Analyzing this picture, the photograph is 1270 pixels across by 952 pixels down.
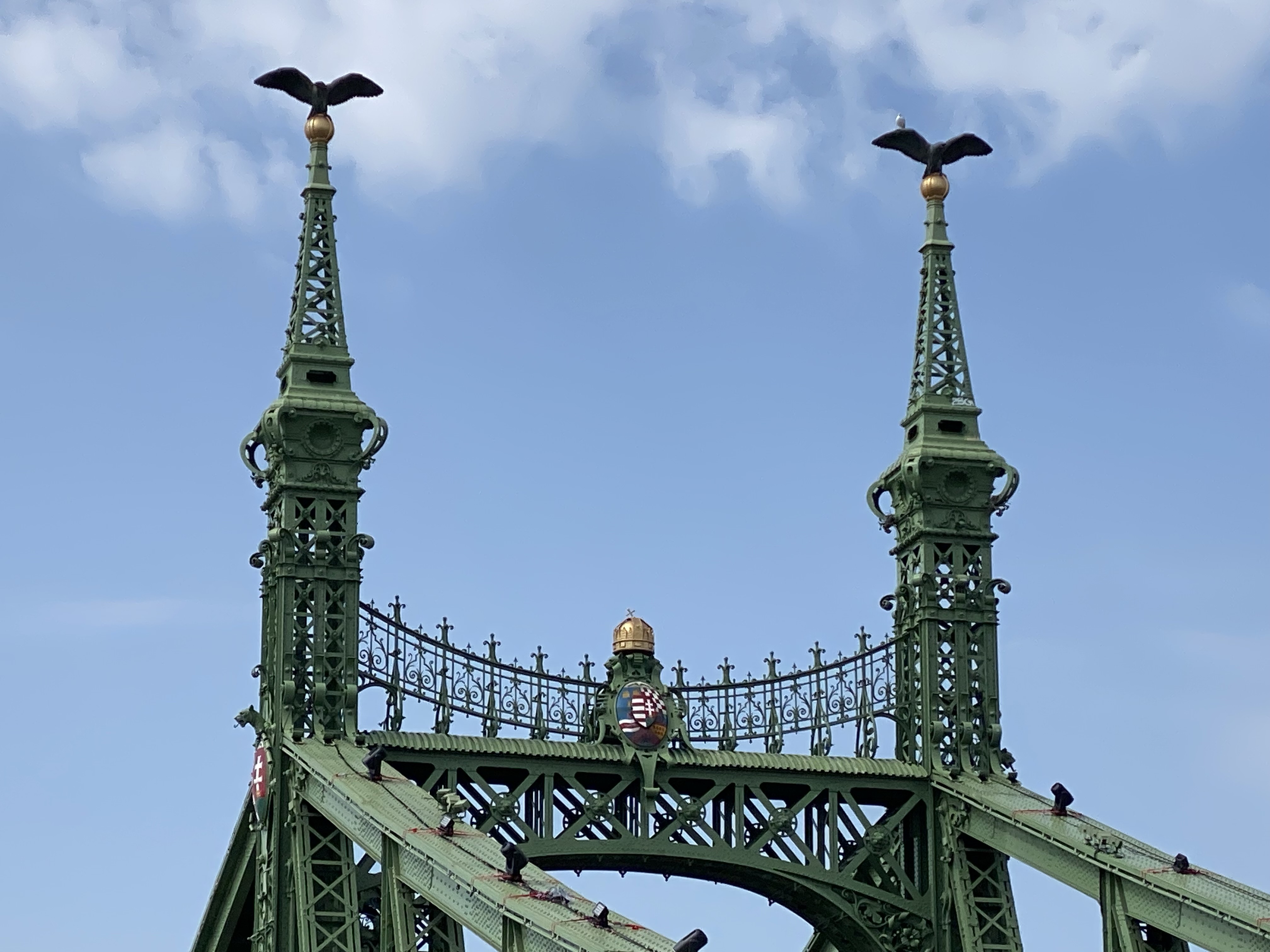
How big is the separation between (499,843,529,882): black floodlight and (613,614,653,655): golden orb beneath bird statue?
1121cm

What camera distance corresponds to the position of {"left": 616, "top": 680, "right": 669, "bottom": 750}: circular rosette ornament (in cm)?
5694

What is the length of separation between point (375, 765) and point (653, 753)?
6.44 meters

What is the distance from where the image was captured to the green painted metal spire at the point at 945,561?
59156mm

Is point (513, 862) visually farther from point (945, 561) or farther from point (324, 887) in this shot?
point (945, 561)

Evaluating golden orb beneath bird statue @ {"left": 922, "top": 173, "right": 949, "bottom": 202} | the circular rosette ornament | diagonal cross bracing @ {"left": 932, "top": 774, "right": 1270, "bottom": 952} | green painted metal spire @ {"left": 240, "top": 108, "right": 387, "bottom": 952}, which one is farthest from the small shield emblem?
golden orb beneath bird statue @ {"left": 922, "top": 173, "right": 949, "bottom": 202}

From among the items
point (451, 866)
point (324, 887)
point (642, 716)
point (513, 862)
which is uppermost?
point (642, 716)

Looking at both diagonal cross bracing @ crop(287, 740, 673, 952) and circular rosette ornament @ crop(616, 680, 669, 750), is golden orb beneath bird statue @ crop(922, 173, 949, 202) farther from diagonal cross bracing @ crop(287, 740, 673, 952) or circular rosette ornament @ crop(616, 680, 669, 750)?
diagonal cross bracing @ crop(287, 740, 673, 952)

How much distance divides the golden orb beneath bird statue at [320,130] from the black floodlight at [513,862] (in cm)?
1693

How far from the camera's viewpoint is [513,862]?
46500 millimetres

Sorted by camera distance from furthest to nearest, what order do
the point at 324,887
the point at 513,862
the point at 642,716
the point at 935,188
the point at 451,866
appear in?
the point at 935,188
the point at 642,716
the point at 324,887
the point at 451,866
the point at 513,862

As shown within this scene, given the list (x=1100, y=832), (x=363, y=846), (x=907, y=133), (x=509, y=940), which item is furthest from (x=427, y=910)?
(x=907, y=133)

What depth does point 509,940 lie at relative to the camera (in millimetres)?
45625

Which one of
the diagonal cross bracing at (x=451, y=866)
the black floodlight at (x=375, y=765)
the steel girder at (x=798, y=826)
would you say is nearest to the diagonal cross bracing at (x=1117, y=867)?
the steel girder at (x=798, y=826)

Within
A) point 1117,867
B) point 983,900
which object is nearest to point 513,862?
point 1117,867
